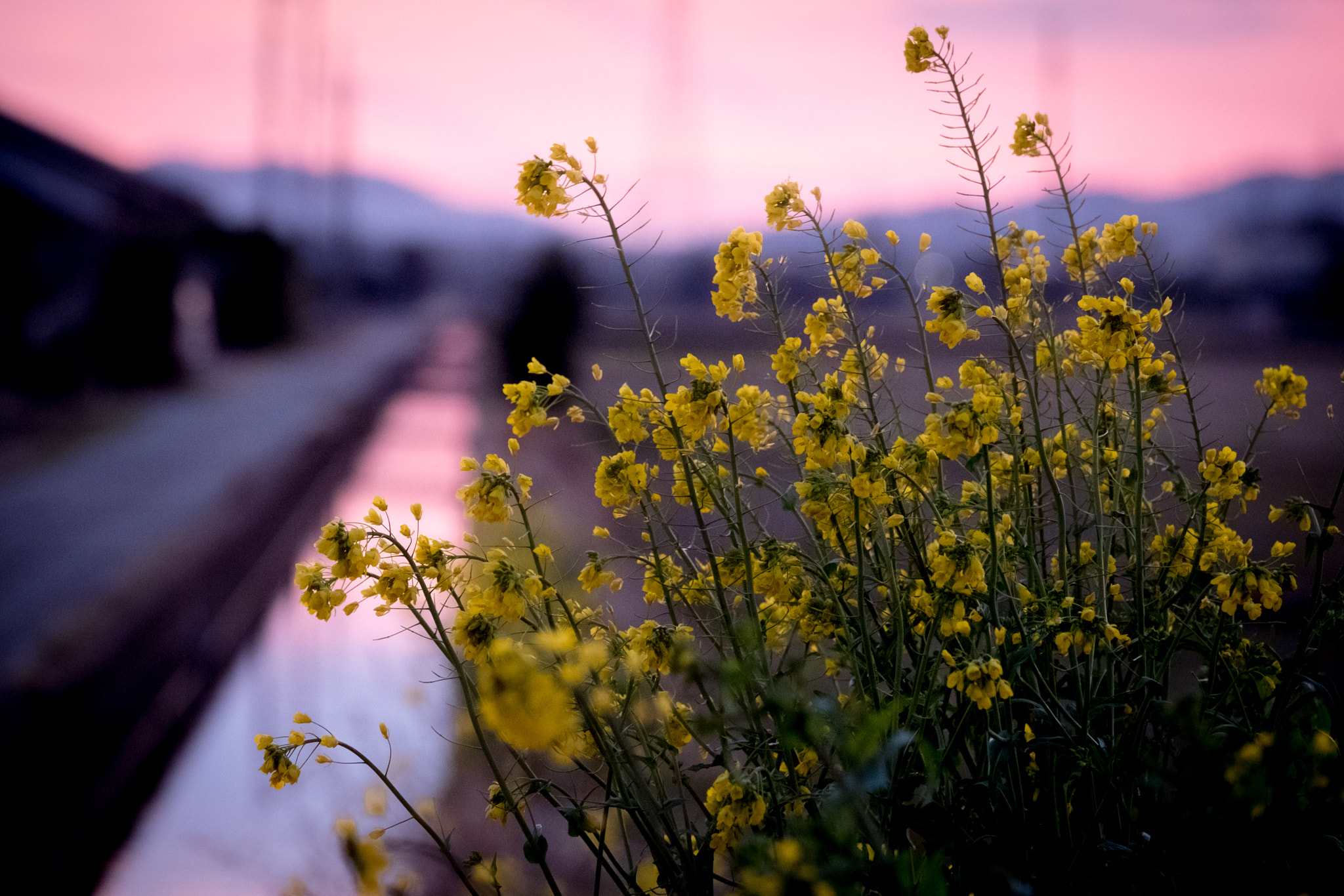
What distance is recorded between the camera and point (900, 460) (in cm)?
103

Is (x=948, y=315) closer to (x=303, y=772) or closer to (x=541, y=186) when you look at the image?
(x=541, y=186)

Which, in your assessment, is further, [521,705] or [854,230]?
[854,230]

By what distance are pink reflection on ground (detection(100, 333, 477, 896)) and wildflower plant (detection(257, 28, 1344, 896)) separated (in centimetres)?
37

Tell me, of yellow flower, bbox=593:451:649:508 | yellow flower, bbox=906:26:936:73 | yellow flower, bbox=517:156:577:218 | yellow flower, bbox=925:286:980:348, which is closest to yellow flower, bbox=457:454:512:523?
yellow flower, bbox=593:451:649:508

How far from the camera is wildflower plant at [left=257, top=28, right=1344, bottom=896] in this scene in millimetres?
896

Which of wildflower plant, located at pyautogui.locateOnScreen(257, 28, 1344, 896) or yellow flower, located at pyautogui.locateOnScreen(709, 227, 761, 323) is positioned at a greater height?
yellow flower, located at pyautogui.locateOnScreen(709, 227, 761, 323)

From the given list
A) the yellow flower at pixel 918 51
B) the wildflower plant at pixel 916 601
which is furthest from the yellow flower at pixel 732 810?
the yellow flower at pixel 918 51

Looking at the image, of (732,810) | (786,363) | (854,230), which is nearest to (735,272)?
(786,363)

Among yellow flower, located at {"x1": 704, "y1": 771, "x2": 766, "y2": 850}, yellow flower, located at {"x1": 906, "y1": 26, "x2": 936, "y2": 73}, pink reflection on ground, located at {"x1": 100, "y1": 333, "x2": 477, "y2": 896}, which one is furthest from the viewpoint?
pink reflection on ground, located at {"x1": 100, "y1": 333, "x2": 477, "y2": 896}

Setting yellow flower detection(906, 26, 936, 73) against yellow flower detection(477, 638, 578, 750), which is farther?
yellow flower detection(906, 26, 936, 73)

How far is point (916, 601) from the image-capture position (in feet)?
3.49

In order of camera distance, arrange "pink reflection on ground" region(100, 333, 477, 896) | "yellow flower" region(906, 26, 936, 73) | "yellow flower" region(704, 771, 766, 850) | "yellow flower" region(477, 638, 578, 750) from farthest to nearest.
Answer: "pink reflection on ground" region(100, 333, 477, 896) → "yellow flower" region(906, 26, 936, 73) → "yellow flower" region(704, 771, 766, 850) → "yellow flower" region(477, 638, 578, 750)

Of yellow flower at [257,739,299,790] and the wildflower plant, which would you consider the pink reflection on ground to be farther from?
the wildflower plant

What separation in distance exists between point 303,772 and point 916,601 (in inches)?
115
